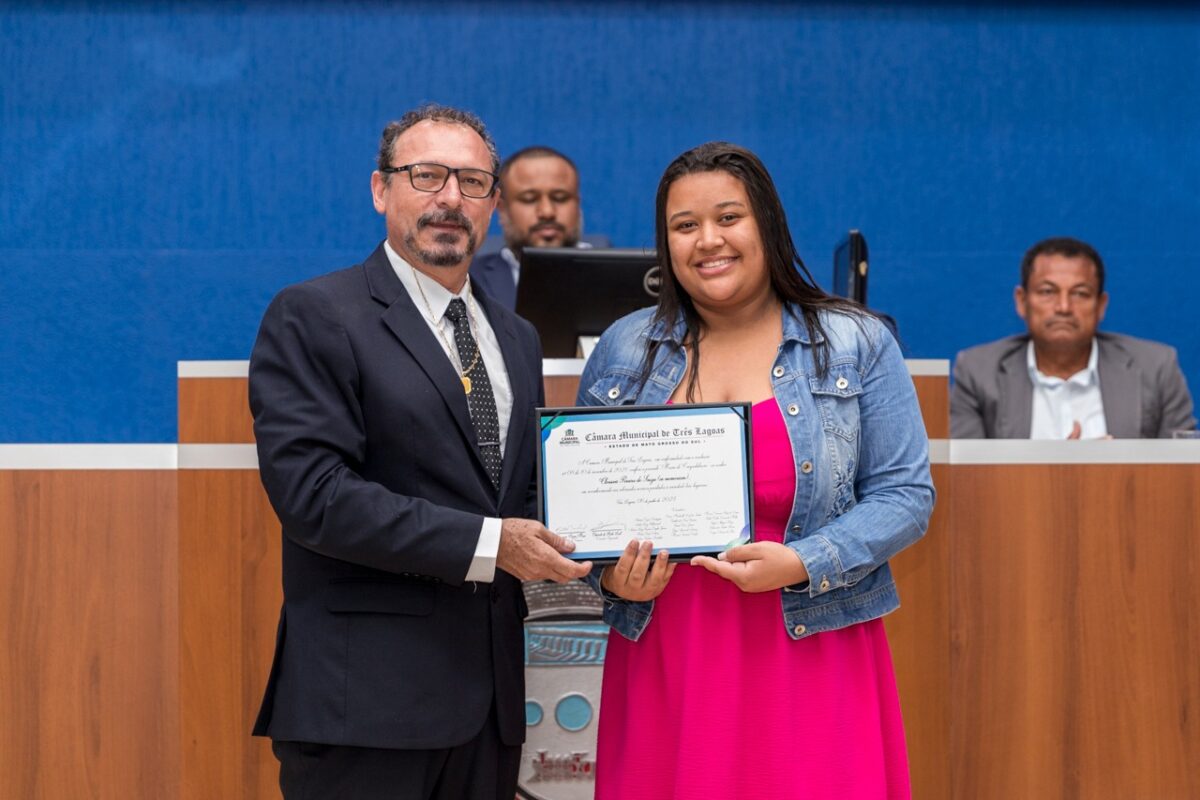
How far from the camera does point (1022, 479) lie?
105 inches

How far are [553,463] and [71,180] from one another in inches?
160

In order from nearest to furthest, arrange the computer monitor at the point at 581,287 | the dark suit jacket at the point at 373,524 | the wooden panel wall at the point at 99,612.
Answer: the dark suit jacket at the point at 373,524 → the wooden panel wall at the point at 99,612 → the computer monitor at the point at 581,287

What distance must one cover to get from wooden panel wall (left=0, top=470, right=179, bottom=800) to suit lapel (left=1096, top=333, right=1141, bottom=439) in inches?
121

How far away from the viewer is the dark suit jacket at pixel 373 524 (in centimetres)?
181

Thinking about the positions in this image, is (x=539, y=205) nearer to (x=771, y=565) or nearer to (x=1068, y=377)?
(x=1068, y=377)

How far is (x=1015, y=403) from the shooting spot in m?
4.23

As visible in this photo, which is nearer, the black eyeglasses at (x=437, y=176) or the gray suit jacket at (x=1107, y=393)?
the black eyeglasses at (x=437, y=176)

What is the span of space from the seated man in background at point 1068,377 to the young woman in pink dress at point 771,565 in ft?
7.81

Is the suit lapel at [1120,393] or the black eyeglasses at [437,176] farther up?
the black eyeglasses at [437,176]

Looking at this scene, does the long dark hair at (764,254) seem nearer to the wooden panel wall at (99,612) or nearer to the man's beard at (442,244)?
the man's beard at (442,244)

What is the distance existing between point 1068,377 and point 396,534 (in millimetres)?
3177

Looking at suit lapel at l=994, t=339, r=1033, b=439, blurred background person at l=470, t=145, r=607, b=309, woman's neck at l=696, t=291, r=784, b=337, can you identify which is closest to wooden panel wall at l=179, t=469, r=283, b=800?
woman's neck at l=696, t=291, r=784, b=337

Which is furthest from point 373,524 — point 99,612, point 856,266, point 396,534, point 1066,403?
point 1066,403

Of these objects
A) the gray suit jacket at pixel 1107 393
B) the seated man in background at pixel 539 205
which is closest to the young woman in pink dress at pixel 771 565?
the gray suit jacket at pixel 1107 393
